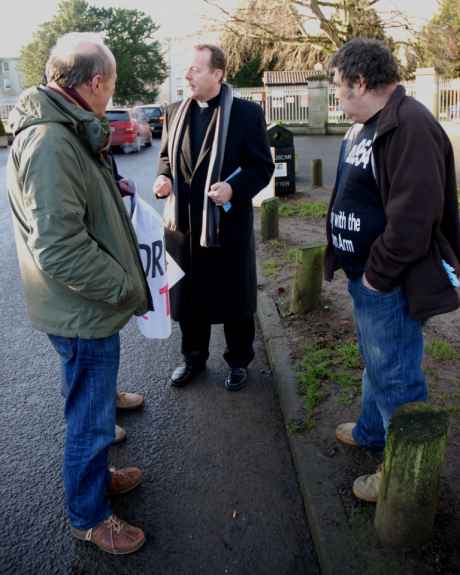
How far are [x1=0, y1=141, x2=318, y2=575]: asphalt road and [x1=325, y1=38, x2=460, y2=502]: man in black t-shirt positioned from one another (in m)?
0.55

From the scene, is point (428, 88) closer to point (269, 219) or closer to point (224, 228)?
point (269, 219)

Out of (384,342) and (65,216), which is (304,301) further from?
(65,216)

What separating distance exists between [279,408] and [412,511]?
1.63m

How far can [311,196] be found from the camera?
11383 mm

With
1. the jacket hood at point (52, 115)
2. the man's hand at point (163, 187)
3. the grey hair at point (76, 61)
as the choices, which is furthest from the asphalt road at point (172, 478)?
the grey hair at point (76, 61)

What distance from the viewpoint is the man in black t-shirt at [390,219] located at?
2.36 meters

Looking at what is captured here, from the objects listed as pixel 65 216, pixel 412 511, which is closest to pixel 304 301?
pixel 412 511

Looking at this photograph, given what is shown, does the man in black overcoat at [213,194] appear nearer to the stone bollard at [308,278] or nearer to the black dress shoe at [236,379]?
the black dress shoe at [236,379]

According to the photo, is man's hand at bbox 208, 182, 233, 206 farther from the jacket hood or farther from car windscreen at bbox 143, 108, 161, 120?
car windscreen at bbox 143, 108, 161, 120

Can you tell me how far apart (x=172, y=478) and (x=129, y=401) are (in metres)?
0.88

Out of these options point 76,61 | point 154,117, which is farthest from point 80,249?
point 154,117

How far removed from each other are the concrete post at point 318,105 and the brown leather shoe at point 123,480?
27002mm

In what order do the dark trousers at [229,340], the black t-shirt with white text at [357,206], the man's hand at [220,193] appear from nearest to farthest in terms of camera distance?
the black t-shirt with white text at [357,206], the man's hand at [220,193], the dark trousers at [229,340]

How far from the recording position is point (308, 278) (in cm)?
529
